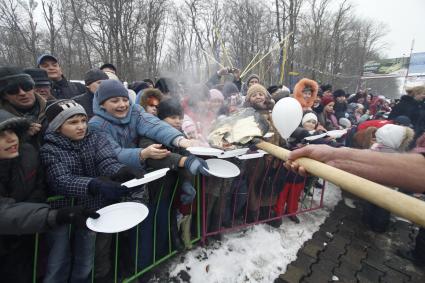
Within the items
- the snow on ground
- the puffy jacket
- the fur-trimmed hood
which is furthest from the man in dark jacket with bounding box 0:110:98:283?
the fur-trimmed hood

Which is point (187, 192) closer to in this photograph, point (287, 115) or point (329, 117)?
point (287, 115)

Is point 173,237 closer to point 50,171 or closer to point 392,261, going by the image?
point 50,171

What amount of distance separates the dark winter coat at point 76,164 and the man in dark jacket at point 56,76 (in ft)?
7.11

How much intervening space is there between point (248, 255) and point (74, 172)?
2142mm

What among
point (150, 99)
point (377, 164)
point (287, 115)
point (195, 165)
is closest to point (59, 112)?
point (195, 165)

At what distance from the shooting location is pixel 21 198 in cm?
177

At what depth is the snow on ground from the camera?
2639 millimetres

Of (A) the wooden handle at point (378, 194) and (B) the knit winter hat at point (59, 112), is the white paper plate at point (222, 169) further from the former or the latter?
(B) the knit winter hat at point (59, 112)

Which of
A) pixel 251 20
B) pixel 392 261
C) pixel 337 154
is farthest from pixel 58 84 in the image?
pixel 251 20

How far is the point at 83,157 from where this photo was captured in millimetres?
2109

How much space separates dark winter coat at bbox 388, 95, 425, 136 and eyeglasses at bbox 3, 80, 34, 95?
8030mm

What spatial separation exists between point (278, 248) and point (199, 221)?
3.57 ft

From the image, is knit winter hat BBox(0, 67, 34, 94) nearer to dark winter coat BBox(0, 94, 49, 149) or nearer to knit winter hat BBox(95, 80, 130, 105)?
dark winter coat BBox(0, 94, 49, 149)

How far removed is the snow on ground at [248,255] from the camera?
2639 mm
